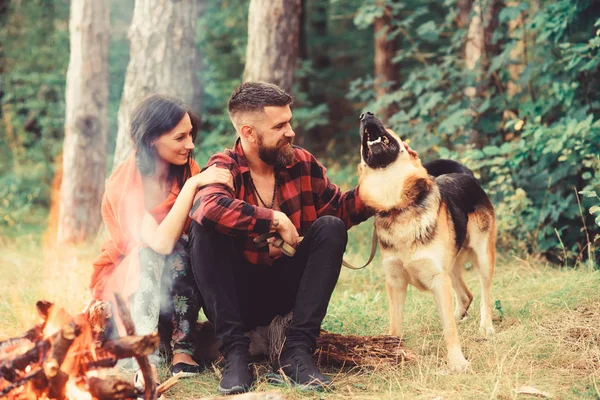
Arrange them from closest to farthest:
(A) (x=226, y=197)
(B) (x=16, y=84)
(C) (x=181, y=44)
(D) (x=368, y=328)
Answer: (A) (x=226, y=197) < (D) (x=368, y=328) < (C) (x=181, y=44) < (B) (x=16, y=84)

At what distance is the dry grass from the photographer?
9.99 feet

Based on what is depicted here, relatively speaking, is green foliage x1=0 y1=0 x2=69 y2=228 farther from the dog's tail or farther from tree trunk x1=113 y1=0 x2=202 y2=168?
the dog's tail

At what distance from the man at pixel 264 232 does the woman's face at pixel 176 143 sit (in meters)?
0.27

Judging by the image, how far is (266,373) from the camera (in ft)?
11.4

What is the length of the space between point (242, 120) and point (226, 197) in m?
0.53

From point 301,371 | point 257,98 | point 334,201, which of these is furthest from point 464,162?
point 301,371

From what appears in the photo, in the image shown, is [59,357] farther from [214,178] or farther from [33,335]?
[214,178]

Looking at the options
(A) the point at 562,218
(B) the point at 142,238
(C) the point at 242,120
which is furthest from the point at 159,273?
(A) the point at 562,218

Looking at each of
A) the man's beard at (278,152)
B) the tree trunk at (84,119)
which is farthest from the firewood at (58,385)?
the tree trunk at (84,119)

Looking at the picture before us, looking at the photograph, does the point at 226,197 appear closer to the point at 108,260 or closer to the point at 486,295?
the point at 108,260

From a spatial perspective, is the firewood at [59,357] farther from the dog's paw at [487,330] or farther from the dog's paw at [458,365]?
the dog's paw at [487,330]

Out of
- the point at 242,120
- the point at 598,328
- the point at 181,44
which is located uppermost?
the point at 181,44

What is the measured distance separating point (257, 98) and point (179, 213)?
757 mm

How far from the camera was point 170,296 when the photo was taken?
356 centimetres
